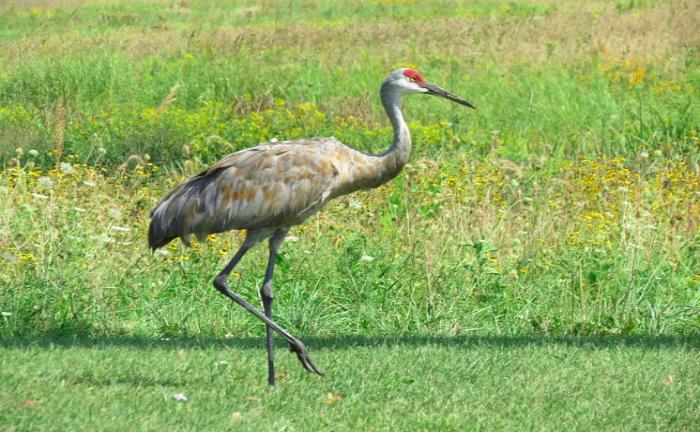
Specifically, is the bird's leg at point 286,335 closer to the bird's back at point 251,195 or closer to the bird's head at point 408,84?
the bird's back at point 251,195

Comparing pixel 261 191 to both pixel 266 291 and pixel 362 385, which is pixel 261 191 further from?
pixel 362 385

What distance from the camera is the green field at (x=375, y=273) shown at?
623 centimetres

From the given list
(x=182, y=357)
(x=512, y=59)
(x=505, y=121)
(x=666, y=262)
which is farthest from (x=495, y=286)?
(x=512, y=59)

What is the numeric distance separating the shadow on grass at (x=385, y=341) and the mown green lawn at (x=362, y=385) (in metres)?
0.01

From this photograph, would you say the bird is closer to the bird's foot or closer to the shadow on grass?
the bird's foot

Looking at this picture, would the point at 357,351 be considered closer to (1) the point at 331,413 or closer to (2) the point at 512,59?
(1) the point at 331,413

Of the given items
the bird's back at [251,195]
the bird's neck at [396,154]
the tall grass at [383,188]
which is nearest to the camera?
the bird's back at [251,195]

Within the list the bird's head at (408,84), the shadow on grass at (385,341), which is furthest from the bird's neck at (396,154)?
the shadow on grass at (385,341)

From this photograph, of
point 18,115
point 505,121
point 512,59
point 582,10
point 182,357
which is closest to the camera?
point 182,357

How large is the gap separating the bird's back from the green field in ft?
2.54

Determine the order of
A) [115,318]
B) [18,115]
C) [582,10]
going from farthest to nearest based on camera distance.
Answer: [582,10] < [18,115] < [115,318]

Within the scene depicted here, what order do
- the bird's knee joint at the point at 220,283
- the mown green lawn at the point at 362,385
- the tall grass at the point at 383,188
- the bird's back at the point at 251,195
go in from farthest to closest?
1. the tall grass at the point at 383,188
2. the bird's knee joint at the point at 220,283
3. the bird's back at the point at 251,195
4. the mown green lawn at the point at 362,385

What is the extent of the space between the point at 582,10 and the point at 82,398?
73.4 ft

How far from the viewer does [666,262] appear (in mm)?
8812
